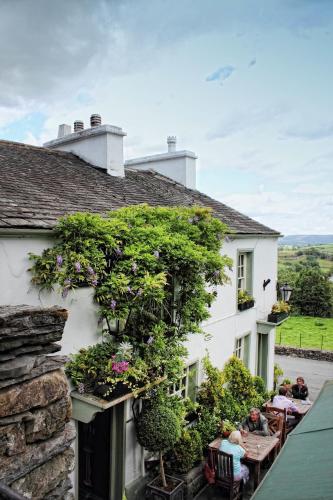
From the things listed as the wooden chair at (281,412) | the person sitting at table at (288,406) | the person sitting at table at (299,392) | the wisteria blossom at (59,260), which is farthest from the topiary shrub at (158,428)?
the person sitting at table at (299,392)

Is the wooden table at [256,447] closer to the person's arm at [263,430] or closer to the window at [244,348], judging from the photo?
the person's arm at [263,430]

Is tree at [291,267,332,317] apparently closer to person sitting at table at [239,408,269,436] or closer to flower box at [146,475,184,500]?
person sitting at table at [239,408,269,436]

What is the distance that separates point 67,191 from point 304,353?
66.3 feet

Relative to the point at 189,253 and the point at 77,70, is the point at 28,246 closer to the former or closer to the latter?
the point at 189,253

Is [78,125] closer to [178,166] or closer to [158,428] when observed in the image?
[178,166]

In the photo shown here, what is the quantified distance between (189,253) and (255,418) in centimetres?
576

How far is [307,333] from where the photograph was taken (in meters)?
31.6

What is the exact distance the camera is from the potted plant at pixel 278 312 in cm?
1388

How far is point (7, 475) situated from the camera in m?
2.83

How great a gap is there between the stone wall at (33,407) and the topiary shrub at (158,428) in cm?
433

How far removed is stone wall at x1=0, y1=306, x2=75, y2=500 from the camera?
9.60 feet

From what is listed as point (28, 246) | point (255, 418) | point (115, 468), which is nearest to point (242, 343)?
point (255, 418)

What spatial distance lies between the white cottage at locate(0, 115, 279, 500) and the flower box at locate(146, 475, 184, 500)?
507 millimetres

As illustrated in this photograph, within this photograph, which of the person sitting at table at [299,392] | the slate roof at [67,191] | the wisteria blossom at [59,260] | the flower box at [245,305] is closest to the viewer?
the wisteria blossom at [59,260]
